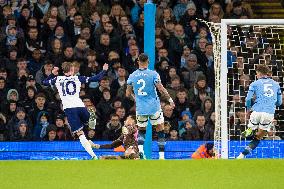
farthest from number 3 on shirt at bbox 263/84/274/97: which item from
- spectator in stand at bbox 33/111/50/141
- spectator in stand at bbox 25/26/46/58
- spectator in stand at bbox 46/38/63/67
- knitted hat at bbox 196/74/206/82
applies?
spectator in stand at bbox 25/26/46/58

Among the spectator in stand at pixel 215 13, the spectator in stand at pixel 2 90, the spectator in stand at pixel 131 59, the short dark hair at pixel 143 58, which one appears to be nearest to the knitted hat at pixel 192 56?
the spectator in stand at pixel 131 59

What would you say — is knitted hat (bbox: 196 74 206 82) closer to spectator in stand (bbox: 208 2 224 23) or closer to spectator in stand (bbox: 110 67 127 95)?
spectator in stand (bbox: 110 67 127 95)

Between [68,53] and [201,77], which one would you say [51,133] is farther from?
[201,77]

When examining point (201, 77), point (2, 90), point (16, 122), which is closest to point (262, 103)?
point (201, 77)

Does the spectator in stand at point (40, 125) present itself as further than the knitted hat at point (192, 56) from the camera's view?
No

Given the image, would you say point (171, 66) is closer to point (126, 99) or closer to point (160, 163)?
point (126, 99)

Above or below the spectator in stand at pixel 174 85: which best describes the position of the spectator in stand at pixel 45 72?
above

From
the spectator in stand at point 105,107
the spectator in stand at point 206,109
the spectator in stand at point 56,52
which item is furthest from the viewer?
the spectator in stand at point 56,52

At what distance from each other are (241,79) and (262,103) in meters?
2.49

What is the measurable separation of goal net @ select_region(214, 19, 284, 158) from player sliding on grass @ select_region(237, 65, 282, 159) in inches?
16.3

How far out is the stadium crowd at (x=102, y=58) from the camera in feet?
52.5

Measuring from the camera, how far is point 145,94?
43.3 feet

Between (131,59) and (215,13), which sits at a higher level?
(215,13)

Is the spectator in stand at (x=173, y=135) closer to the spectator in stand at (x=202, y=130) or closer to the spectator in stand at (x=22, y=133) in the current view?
the spectator in stand at (x=202, y=130)
